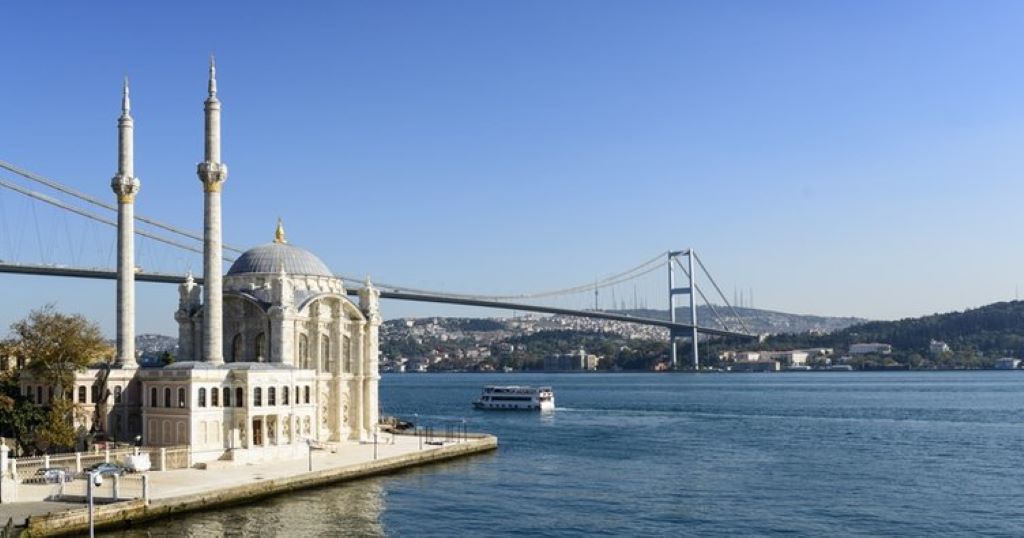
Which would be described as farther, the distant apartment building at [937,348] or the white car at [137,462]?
the distant apartment building at [937,348]

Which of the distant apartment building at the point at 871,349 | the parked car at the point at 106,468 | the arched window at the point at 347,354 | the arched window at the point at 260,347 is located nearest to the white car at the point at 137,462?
the parked car at the point at 106,468

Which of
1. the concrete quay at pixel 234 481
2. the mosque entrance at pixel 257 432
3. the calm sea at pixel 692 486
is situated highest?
the mosque entrance at pixel 257 432

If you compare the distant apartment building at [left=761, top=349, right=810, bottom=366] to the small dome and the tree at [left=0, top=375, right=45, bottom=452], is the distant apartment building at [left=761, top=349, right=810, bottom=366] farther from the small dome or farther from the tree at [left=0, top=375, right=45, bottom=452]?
the tree at [left=0, top=375, right=45, bottom=452]

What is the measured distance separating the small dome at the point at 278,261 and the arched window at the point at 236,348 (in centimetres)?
271

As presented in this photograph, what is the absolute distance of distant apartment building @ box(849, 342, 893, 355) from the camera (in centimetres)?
17425

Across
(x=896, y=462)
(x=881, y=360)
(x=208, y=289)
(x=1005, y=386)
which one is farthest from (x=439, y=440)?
(x=881, y=360)

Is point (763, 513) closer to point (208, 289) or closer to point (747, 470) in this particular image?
point (747, 470)

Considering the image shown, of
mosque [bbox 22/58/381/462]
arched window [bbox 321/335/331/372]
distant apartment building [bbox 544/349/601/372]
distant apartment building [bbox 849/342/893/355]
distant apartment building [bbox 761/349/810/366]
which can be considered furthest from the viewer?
distant apartment building [bbox 544/349/601/372]

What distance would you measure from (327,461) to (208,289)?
24.3 ft

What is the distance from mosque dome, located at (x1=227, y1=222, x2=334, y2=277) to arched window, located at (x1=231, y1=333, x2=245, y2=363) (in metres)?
2.71

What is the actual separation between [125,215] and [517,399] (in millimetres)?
40371

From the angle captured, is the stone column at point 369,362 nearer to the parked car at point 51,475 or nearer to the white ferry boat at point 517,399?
the parked car at point 51,475

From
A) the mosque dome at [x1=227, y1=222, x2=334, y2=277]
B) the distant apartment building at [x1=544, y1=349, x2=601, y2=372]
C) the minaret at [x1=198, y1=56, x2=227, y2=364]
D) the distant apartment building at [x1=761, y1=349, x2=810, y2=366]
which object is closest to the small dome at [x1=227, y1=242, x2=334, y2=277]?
the mosque dome at [x1=227, y1=222, x2=334, y2=277]

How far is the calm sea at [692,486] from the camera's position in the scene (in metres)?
26.8
